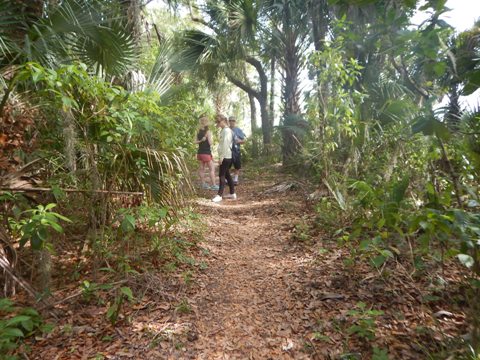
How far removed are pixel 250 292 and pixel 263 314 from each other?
1.08 feet

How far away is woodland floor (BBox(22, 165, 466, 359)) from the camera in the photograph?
184 centimetres

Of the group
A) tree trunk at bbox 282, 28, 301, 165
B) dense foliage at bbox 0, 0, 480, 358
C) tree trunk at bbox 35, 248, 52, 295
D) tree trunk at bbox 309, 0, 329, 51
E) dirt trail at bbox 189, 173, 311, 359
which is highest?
tree trunk at bbox 309, 0, 329, 51

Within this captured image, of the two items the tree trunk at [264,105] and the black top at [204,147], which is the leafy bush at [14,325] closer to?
the black top at [204,147]

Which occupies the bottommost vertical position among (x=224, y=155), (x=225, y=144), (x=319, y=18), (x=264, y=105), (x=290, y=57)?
(x=224, y=155)

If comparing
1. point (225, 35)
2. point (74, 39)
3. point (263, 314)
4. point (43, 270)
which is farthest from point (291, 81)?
point (43, 270)

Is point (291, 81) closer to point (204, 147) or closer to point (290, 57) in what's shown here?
point (290, 57)

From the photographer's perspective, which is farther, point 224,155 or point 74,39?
point 224,155

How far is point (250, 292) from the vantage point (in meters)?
2.59

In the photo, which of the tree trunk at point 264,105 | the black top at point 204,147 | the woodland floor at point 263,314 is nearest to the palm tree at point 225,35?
the black top at point 204,147

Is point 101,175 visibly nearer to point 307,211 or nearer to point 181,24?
point 307,211

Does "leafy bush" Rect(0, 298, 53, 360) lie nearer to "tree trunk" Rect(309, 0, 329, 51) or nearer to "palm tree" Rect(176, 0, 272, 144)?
"palm tree" Rect(176, 0, 272, 144)

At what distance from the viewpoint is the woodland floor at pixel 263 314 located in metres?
1.84

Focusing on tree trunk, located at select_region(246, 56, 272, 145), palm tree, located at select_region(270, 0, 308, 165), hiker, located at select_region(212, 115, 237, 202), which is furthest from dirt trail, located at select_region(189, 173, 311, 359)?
tree trunk, located at select_region(246, 56, 272, 145)

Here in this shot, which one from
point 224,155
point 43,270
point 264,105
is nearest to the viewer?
point 43,270
